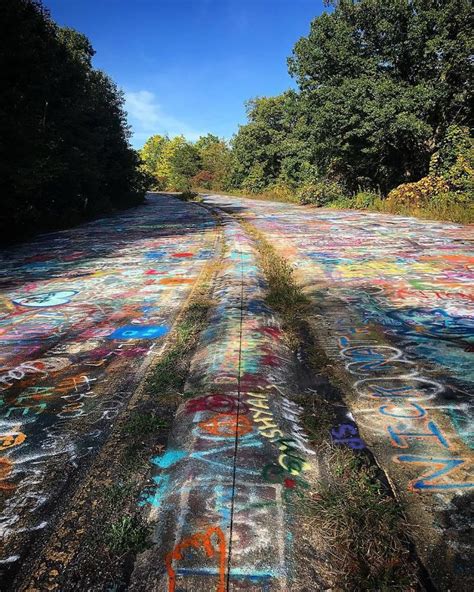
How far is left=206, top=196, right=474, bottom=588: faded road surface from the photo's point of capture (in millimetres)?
2213

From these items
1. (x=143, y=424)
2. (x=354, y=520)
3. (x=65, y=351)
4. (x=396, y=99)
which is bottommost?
(x=65, y=351)

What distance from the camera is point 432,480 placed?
7.86 feet

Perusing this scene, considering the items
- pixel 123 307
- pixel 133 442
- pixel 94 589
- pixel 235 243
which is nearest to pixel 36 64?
pixel 235 243

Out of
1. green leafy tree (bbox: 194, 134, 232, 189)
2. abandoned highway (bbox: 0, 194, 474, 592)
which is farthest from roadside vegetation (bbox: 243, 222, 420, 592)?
green leafy tree (bbox: 194, 134, 232, 189)

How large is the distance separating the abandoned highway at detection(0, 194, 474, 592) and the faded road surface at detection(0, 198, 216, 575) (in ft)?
0.06

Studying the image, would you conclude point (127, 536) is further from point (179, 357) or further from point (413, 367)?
point (413, 367)

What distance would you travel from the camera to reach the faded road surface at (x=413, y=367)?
2213mm

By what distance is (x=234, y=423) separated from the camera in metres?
2.96

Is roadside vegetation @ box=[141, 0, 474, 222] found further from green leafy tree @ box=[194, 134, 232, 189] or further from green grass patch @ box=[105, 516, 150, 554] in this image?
green leafy tree @ box=[194, 134, 232, 189]

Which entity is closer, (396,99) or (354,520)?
(354,520)

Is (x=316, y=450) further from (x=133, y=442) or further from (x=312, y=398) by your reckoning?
(x=133, y=442)

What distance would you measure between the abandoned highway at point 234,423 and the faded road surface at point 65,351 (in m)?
0.02

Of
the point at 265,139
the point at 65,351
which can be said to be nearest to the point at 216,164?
the point at 265,139

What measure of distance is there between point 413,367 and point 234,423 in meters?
1.99
